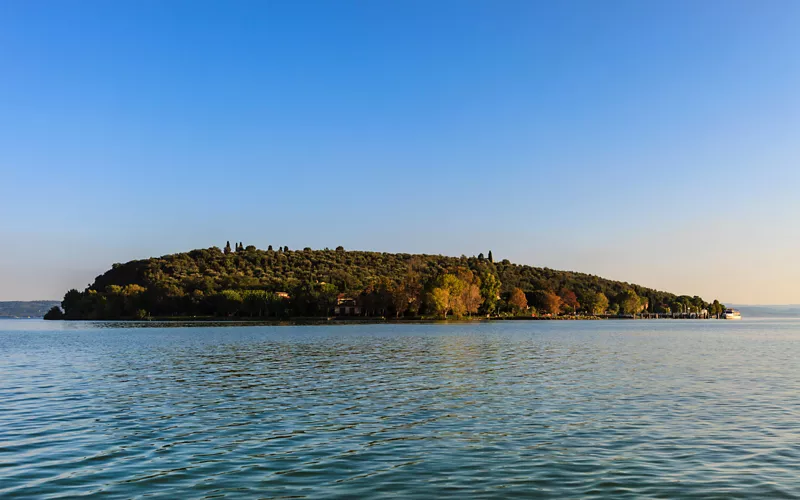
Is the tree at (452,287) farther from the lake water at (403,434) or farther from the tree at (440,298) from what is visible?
the lake water at (403,434)

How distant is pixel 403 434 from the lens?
66.7 feet

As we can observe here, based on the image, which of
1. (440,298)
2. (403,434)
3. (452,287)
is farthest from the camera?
(452,287)

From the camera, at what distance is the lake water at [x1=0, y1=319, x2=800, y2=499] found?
14.6 meters

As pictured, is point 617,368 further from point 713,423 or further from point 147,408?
point 147,408

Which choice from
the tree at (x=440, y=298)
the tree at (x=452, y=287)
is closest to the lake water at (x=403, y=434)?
the tree at (x=440, y=298)

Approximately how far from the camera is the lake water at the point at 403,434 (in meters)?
14.6

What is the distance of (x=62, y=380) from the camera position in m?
36.9

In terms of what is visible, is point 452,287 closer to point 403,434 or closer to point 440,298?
point 440,298

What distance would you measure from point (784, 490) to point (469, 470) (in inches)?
258

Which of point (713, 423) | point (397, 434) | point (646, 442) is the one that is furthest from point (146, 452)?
point (713, 423)

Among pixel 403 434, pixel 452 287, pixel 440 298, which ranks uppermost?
pixel 452 287

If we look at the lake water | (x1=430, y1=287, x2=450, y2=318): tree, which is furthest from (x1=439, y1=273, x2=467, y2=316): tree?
the lake water

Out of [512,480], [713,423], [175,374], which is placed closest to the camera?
[512,480]

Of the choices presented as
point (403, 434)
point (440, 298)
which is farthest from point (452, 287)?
point (403, 434)
